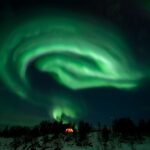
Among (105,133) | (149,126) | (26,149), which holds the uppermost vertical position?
(149,126)

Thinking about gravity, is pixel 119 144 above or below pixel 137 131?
below

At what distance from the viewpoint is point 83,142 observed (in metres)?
18.3

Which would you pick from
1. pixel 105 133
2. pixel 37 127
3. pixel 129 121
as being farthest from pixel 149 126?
pixel 37 127

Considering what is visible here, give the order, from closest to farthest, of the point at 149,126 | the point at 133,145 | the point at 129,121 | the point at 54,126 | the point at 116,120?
the point at 133,145 < the point at 149,126 < the point at 129,121 < the point at 116,120 < the point at 54,126

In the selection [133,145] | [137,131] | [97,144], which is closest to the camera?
[133,145]

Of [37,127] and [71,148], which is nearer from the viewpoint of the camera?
[71,148]

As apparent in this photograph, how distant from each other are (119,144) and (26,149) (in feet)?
41.9

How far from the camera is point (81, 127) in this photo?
2831cm

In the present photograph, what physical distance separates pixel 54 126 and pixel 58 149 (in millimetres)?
17194

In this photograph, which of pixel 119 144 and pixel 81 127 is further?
pixel 81 127

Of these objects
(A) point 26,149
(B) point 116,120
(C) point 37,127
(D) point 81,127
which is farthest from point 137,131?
(C) point 37,127

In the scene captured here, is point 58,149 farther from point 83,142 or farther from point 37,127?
point 37,127

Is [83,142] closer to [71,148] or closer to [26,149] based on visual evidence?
[71,148]

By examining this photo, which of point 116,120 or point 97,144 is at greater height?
point 116,120
